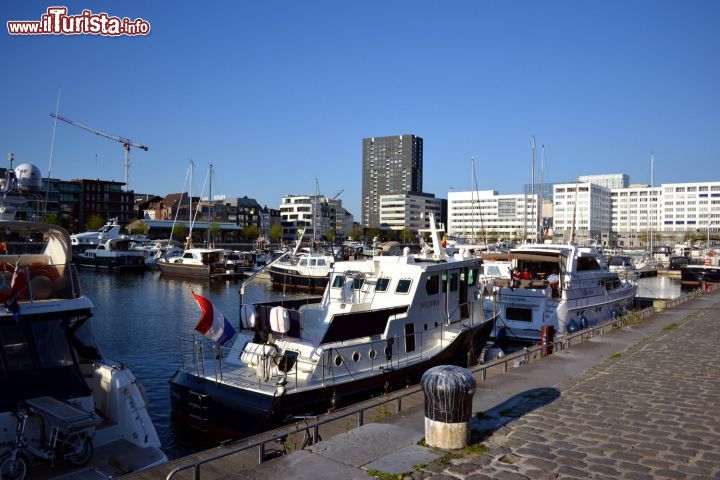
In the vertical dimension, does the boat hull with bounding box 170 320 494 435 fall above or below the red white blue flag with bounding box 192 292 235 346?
below

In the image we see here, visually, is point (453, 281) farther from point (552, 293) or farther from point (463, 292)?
point (552, 293)

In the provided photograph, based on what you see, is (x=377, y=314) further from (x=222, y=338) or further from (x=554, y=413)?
(x=554, y=413)

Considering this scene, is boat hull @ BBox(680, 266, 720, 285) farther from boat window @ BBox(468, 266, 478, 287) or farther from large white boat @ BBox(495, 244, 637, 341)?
boat window @ BBox(468, 266, 478, 287)

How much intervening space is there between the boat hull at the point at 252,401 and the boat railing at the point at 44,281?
173 inches

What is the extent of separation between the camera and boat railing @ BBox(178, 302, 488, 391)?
14375mm

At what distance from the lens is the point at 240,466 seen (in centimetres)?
969

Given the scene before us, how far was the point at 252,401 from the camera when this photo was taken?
13.4 metres

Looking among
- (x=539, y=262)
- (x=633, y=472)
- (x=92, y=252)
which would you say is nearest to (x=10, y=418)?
(x=633, y=472)

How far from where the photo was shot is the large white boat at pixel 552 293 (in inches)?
1120

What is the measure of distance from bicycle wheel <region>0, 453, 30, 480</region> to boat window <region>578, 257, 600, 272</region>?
29507 millimetres

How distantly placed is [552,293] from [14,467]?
27.0 meters

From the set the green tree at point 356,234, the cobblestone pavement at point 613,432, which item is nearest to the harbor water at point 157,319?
the cobblestone pavement at point 613,432

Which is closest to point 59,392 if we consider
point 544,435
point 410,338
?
point 544,435

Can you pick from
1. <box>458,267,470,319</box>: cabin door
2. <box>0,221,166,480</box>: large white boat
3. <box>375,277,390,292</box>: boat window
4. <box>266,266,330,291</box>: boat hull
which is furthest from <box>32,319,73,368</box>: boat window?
<box>266,266,330,291</box>: boat hull
